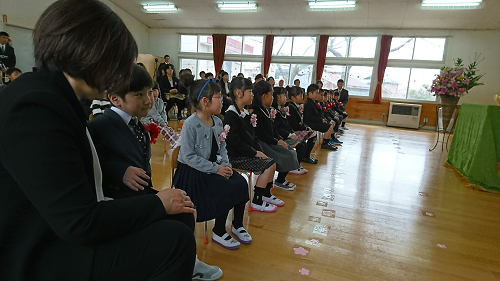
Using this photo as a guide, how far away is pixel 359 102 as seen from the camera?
9.41m

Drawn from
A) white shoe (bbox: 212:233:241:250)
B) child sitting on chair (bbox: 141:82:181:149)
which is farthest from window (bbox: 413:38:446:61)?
white shoe (bbox: 212:233:241:250)

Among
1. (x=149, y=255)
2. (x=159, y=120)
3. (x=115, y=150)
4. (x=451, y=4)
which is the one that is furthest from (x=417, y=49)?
(x=149, y=255)

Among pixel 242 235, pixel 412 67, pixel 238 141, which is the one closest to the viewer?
pixel 242 235

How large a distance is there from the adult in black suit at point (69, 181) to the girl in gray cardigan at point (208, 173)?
0.86m

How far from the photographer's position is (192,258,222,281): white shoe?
1414 mm

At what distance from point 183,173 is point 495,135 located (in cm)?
344

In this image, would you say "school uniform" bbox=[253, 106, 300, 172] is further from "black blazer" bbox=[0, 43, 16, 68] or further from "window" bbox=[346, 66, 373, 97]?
"window" bbox=[346, 66, 373, 97]

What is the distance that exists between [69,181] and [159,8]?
1001 cm

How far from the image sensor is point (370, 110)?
929cm

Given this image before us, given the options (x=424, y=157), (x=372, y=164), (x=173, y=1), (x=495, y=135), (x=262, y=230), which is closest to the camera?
(x=262, y=230)

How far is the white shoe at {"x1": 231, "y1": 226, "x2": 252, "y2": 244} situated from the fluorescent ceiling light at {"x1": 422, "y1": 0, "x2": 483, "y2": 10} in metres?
7.60

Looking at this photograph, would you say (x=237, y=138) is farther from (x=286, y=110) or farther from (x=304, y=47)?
(x=304, y=47)

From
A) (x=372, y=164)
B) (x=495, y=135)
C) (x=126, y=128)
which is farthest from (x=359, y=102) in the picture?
(x=126, y=128)

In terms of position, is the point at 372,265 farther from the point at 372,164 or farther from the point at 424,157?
the point at 424,157
